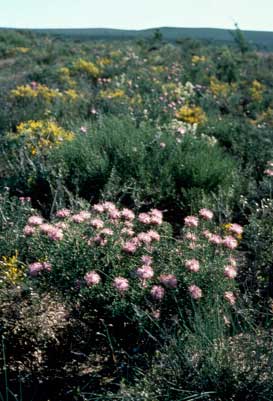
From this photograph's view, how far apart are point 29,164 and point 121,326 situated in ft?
12.4

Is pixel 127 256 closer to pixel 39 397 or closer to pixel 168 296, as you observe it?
pixel 168 296

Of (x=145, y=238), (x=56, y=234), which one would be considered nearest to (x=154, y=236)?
(x=145, y=238)

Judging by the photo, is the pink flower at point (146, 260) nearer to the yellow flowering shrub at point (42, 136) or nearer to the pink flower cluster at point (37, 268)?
the pink flower cluster at point (37, 268)

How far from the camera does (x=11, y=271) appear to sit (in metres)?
4.27

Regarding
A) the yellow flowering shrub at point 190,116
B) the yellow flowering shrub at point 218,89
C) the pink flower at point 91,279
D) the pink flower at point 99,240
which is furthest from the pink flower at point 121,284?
the yellow flowering shrub at point 218,89

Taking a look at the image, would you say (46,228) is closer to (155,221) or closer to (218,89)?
(155,221)

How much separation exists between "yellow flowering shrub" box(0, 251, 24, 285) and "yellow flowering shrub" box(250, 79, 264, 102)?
11.0 m

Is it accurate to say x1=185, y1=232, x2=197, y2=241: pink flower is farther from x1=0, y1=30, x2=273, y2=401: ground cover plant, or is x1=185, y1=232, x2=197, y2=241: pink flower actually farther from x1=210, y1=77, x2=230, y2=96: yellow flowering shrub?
x1=210, y1=77, x2=230, y2=96: yellow flowering shrub

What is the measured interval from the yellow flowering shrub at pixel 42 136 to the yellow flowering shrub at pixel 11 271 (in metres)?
2.98

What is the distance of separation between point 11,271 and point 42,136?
12.5ft

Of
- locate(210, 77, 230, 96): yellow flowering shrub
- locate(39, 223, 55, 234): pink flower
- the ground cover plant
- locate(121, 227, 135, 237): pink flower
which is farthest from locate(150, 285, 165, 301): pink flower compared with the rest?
locate(210, 77, 230, 96): yellow flowering shrub

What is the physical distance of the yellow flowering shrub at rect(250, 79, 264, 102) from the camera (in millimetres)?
14508

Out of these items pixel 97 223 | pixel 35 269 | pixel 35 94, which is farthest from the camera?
pixel 35 94

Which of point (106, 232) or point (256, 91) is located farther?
point (256, 91)
